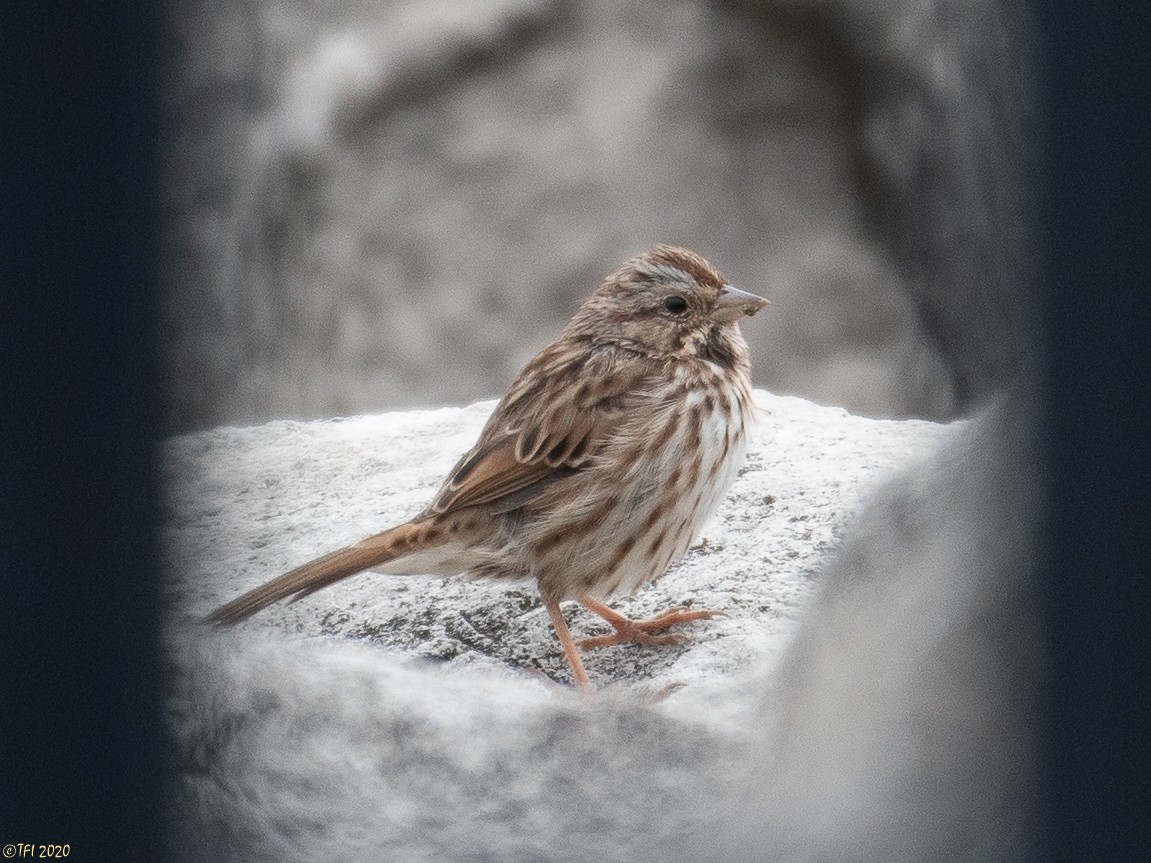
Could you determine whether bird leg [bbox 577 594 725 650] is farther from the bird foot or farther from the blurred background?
the blurred background

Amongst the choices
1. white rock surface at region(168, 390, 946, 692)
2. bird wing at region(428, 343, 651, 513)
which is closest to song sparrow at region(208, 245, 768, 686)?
bird wing at region(428, 343, 651, 513)

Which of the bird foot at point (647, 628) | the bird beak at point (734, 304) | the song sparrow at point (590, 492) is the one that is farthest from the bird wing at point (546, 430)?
the bird foot at point (647, 628)

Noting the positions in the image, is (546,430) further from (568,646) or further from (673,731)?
(673,731)

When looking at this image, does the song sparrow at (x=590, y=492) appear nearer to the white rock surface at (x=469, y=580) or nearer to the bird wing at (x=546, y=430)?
the bird wing at (x=546, y=430)

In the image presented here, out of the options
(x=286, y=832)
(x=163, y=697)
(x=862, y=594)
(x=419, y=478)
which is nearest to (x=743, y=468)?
(x=419, y=478)

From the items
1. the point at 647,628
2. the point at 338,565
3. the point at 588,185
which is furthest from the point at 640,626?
the point at 588,185
